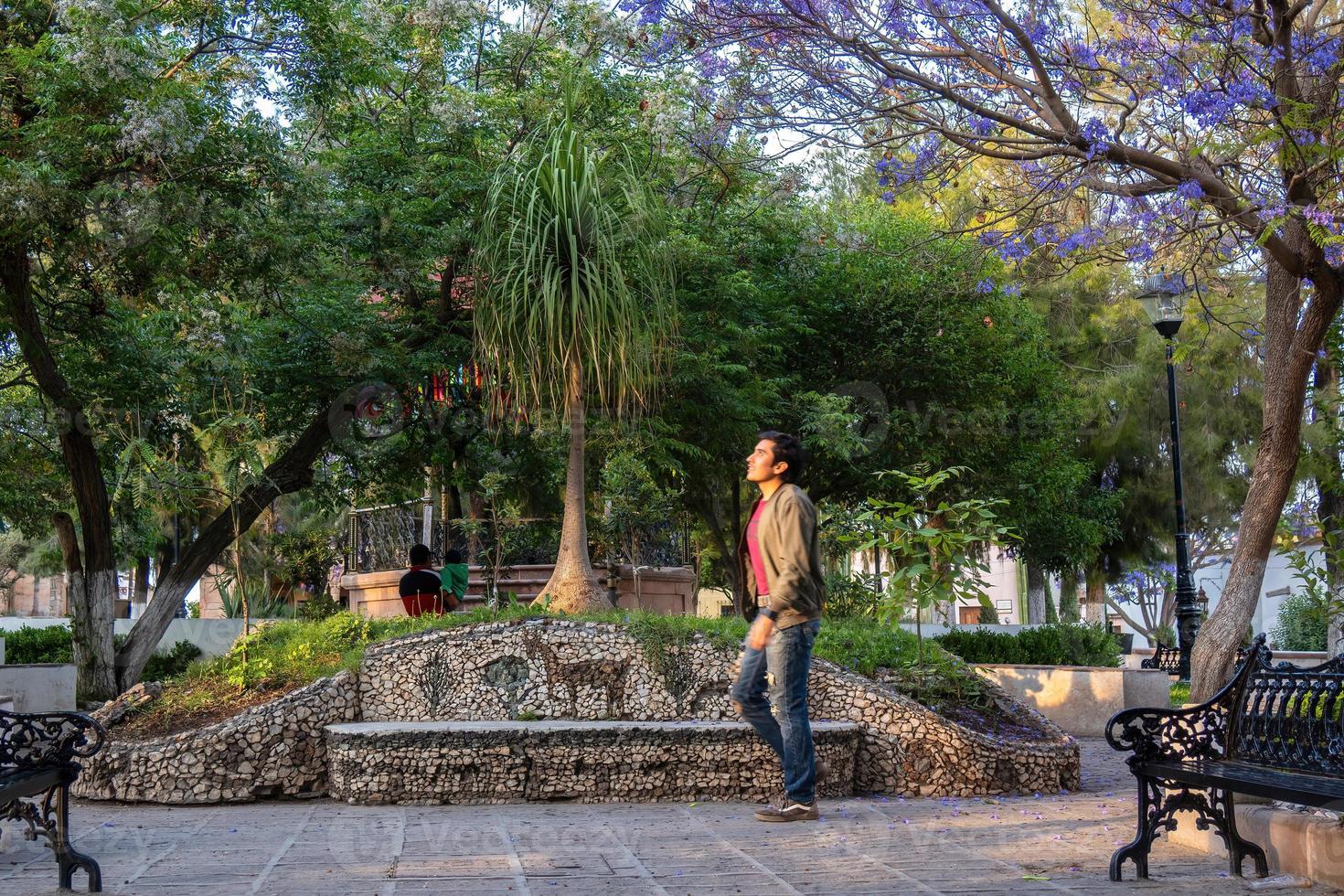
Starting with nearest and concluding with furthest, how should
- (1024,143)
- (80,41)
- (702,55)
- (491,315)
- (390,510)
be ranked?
(1024,143) < (702,55) < (491,315) < (80,41) < (390,510)

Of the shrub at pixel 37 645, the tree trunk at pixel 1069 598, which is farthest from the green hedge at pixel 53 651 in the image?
the tree trunk at pixel 1069 598

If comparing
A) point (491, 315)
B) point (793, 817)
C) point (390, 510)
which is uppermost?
point (491, 315)

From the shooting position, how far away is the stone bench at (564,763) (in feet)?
23.2

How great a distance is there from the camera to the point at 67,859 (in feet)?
15.0

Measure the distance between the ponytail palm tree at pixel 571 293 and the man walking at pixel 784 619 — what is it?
2.81 metres

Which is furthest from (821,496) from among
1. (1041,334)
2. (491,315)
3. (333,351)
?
(491,315)

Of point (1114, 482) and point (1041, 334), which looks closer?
point (1041, 334)

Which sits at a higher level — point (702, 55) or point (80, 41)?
point (80, 41)

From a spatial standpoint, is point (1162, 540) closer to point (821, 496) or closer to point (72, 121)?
→ point (821, 496)

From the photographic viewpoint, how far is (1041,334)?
68.0 feet

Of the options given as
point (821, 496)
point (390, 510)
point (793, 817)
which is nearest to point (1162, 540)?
point (821, 496)

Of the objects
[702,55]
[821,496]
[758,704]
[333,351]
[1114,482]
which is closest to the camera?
[758,704]

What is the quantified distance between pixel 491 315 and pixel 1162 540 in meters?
23.8

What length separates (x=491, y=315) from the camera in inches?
361
